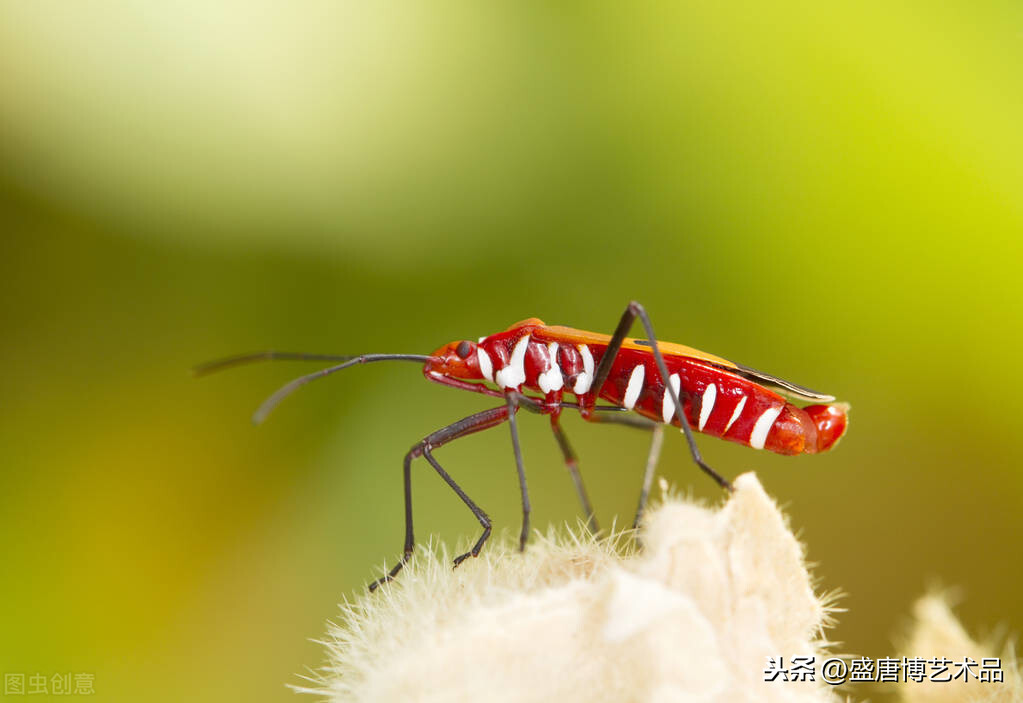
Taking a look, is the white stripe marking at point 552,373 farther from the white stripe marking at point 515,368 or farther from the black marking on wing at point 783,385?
the black marking on wing at point 783,385

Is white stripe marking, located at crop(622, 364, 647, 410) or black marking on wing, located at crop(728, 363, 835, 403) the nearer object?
black marking on wing, located at crop(728, 363, 835, 403)

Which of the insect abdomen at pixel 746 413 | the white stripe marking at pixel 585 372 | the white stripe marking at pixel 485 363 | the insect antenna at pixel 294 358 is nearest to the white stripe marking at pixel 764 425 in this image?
the insect abdomen at pixel 746 413

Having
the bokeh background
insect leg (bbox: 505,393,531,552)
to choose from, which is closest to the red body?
insect leg (bbox: 505,393,531,552)

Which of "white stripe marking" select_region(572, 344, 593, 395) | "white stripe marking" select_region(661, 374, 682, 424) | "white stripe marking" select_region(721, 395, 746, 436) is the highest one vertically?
"white stripe marking" select_region(572, 344, 593, 395)

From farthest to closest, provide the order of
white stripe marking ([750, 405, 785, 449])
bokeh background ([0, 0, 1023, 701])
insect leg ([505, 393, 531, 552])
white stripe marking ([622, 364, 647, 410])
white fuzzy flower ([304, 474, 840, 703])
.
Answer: bokeh background ([0, 0, 1023, 701]), white stripe marking ([622, 364, 647, 410]), white stripe marking ([750, 405, 785, 449]), insect leg ([505, 393, 531, 552]), white fuzzy flower ([304, 474, 840, 703])

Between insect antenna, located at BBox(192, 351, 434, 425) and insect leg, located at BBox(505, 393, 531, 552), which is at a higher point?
insect antenna, located at BBox(192, 351, 434, 425)

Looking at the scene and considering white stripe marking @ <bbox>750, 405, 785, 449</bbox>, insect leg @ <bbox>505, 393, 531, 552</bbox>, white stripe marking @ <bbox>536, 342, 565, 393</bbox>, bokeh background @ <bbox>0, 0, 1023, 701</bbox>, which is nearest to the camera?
insect leg @ <bbox>505, 393, 531, 552</bbox>

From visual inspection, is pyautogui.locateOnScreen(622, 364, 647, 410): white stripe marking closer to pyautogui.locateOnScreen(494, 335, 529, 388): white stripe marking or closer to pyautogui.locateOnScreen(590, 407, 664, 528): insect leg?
pyautogui.locateOnScreen(590, 407, 664, 528): insect leg
